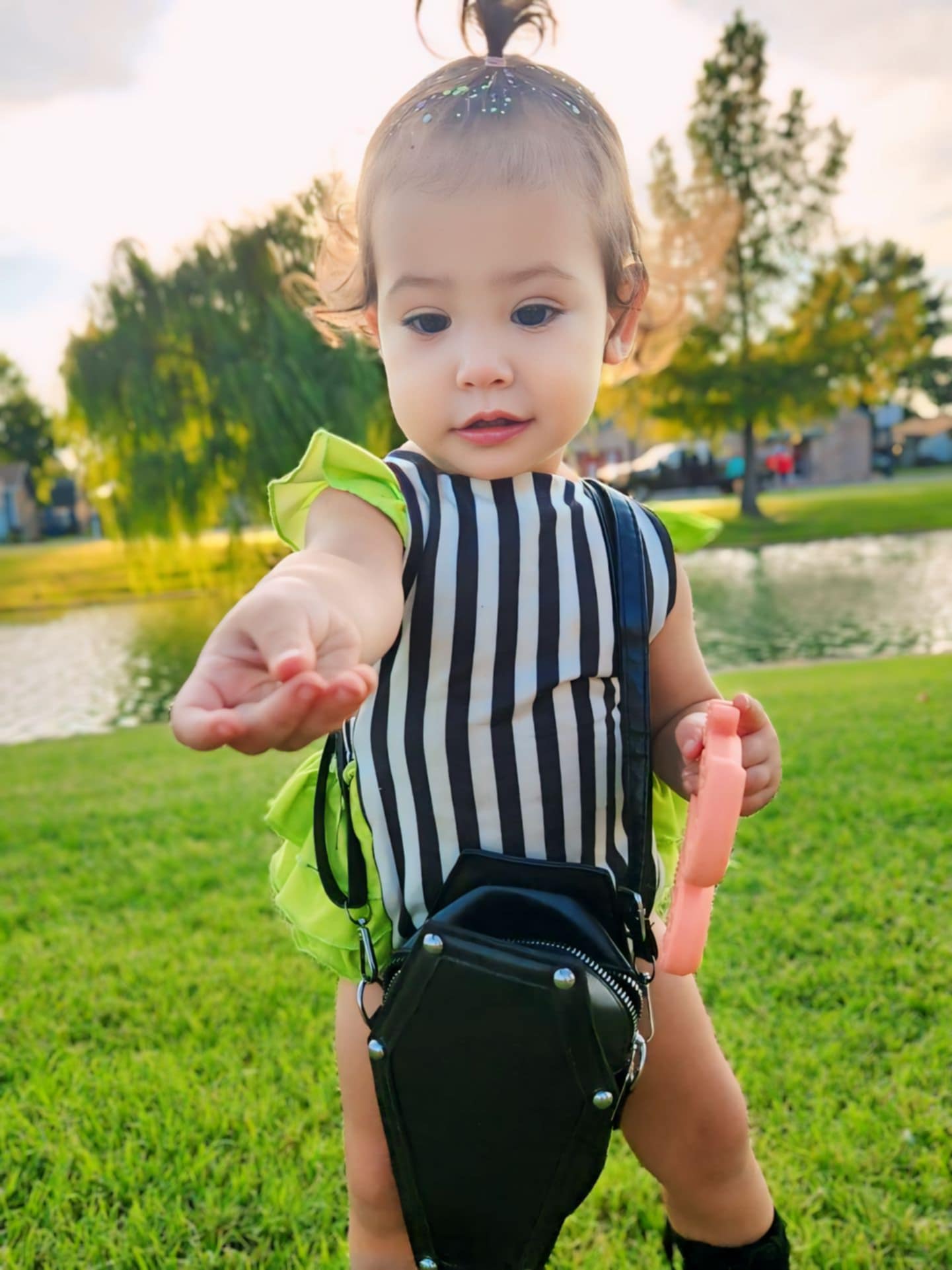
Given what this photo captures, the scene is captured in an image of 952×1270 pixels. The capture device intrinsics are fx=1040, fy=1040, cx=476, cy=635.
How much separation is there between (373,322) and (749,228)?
24.1 m

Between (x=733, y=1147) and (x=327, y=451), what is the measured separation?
1.13 metres

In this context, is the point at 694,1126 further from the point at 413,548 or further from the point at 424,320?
the point at 424,320

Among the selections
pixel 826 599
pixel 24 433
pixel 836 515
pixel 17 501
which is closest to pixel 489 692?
pixel 826 599

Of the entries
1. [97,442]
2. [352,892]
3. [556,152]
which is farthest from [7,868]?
[97,442]

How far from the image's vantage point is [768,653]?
1114 cm

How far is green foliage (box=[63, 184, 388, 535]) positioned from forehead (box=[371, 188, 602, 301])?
11.4 meters

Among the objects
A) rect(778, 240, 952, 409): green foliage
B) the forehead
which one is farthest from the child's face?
rect(778, 240, 952, 409): green foliage

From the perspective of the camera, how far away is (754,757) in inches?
53.1

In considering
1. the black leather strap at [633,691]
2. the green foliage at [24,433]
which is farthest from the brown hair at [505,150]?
the green foliage at [24,433]

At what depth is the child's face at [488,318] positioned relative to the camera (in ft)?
4.03

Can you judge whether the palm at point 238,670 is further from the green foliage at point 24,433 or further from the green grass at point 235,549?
the green foliage at point 24,433

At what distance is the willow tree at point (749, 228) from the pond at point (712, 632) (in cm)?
584

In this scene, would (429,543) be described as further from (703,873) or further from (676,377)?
Answer: (676,377)

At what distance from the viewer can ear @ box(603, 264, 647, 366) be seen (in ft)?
4.65
